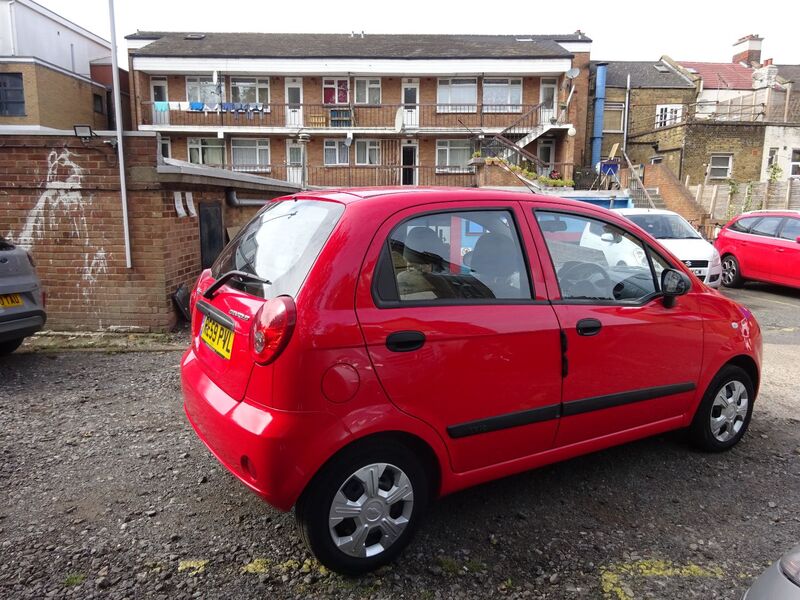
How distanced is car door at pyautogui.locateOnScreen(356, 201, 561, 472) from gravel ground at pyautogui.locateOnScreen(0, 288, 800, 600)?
1.50 ft

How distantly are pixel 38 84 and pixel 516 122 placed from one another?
1006 inches

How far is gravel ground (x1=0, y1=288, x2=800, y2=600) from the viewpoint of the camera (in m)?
2.61

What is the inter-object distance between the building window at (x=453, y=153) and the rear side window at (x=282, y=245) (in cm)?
3017

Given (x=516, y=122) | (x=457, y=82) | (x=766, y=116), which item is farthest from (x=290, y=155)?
(x=766, y=116)

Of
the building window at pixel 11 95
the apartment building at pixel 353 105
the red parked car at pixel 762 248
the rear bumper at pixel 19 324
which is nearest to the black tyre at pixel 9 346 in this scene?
the rear bumper at pixel 19 324

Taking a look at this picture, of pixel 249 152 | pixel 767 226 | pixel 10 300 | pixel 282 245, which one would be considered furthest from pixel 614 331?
pixel 249 152

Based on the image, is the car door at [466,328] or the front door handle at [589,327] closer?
the car door at [466,328]

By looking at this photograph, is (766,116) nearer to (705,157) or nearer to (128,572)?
(705,157)

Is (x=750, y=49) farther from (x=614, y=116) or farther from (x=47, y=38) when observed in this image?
(x=47, y=38)

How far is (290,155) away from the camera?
32531 millimetres

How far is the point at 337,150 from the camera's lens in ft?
107

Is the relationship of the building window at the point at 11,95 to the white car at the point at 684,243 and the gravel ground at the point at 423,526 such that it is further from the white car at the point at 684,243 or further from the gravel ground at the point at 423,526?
the gravel ground at the point at 423,526

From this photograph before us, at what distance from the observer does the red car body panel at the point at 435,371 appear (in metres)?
2.41

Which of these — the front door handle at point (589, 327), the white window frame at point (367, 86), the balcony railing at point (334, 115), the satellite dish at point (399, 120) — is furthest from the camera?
the white window frame at point (367, 86)
